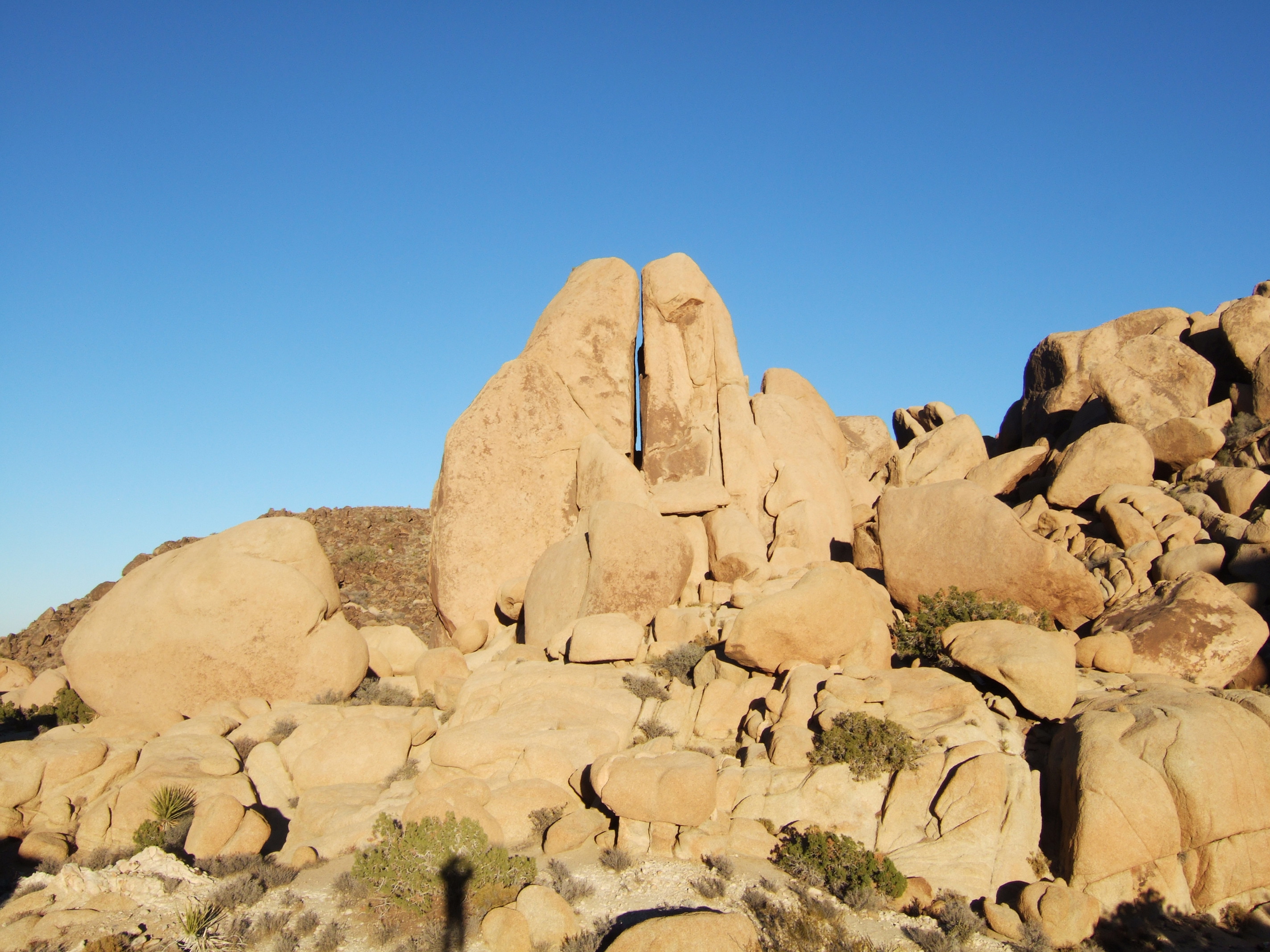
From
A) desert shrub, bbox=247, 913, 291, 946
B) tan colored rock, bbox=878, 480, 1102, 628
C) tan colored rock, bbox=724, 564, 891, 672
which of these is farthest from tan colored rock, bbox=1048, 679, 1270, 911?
desert shrub, bbox=247, 913, 291, 946

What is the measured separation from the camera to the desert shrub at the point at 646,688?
1545 centimetres

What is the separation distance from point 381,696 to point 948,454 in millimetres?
18562

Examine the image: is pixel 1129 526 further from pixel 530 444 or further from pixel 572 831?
pixel 572 831

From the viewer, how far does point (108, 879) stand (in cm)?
1045

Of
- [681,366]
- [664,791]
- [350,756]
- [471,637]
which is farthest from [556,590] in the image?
[681,366]

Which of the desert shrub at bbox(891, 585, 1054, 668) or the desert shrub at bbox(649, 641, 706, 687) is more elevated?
the desert shrub at bbox(891, 585, 1054, 668)

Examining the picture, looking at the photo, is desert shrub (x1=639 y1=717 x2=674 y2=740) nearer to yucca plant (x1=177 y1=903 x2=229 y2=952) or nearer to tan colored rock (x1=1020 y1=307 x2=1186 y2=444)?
yucca plant (x1=177 y1=903 x2=229 y2=952)

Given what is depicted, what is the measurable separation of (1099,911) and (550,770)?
7.57 m

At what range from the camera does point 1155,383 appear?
82.7 ft

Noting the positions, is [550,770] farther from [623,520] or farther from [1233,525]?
[1233,525]

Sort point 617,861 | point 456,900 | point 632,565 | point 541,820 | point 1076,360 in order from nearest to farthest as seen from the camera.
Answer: point 456,900, point 617,861, point 541,820, point 632,565, point 1076,360

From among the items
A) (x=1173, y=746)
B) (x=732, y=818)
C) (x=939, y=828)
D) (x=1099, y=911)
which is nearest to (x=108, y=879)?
(x=732, y=818)

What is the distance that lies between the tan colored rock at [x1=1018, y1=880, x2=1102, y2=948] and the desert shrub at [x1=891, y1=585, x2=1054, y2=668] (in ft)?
16.7

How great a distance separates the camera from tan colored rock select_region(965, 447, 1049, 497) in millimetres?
24266
